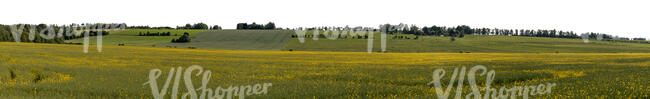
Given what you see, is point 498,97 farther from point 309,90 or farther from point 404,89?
point 309,90

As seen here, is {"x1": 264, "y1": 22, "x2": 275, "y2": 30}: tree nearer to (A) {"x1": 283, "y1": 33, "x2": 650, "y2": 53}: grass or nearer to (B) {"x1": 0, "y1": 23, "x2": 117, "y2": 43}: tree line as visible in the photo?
(A) {"x1": 283, "y1": 33, "x2": 650, "y2": 53}: grass

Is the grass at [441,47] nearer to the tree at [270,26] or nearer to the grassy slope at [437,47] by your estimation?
the grassy slope at [437,47]

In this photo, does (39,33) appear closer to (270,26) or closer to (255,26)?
(255,26)

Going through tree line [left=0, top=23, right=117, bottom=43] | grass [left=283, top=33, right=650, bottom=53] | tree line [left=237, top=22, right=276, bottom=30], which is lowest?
grass [left=283, top=33, right=650, bottom=53]

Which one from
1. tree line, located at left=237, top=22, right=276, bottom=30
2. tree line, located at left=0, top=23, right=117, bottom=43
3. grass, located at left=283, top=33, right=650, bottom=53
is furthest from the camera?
tree line, located at left=237, top=22, right=276, bottom=30

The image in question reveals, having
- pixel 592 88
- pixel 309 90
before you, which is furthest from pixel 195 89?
pixel 592 88

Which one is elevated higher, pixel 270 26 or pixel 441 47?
pixel 270 26

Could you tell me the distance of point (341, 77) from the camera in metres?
21.5

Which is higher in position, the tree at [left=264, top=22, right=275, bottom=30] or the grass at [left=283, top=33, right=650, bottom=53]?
the tree at [left=264, top=22, right=275, bottom=30]

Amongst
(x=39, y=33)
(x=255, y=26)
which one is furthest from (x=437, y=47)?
(x=39, y=33)

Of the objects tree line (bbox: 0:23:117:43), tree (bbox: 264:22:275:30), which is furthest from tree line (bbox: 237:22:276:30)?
tree line (bbox: 0:23:117:43)

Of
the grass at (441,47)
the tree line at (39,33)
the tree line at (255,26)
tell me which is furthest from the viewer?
the tree line at (255,26)

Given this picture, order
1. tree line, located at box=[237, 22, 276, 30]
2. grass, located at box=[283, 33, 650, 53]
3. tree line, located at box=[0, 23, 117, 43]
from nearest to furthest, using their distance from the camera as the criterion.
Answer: tree line, located at box=[0, 23, 117, 43] → grass, located at box=[283, 33, 650, 53] → tree line, located at box=[237, 22, 276, 30]

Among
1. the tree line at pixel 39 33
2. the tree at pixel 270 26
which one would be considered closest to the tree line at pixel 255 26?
the tree at pixel 270 26
